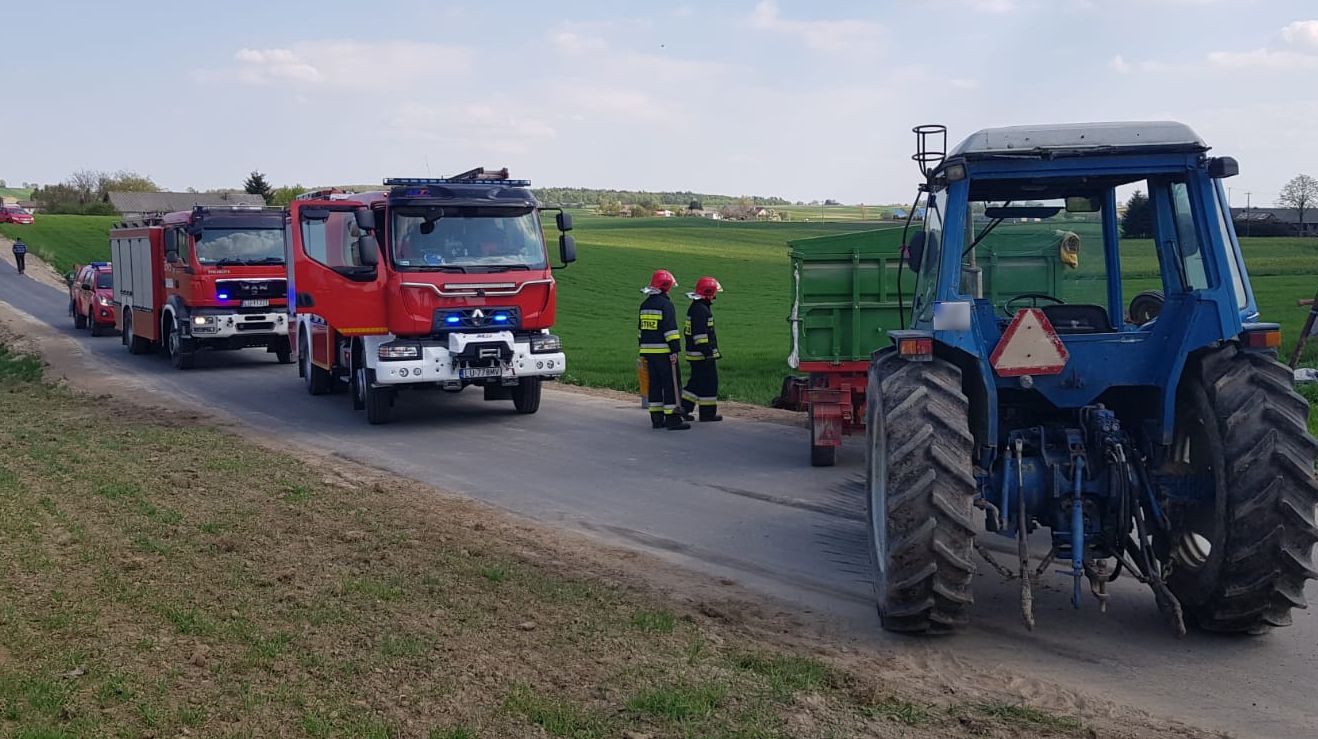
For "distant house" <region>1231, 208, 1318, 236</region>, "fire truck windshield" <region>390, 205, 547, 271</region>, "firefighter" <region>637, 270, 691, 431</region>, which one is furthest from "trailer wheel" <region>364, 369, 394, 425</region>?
"distant house" <region>1231, 208, 1318, 236</region>

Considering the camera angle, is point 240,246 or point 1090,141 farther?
point 240,246

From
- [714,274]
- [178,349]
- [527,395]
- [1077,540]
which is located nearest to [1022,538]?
[1077,540]

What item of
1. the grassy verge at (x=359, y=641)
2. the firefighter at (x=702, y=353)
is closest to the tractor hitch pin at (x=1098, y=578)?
the grassy verge at (x=359, y=641)

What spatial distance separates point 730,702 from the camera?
5.54 meters

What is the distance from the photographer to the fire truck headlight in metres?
15.1

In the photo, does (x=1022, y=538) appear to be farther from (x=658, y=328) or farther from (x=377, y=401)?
(x=377, y=401)

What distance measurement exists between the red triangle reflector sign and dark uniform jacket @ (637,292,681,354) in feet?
27.2

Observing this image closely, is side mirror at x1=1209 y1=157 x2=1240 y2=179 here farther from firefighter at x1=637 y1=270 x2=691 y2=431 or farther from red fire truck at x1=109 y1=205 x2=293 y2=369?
red fire truck at x1=109 y1=205 x2=293 y2=369

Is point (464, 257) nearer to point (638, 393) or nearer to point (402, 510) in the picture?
point (638, 393)

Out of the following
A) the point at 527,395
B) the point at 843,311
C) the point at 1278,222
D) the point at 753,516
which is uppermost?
the point at 1278,222

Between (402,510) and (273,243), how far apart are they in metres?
14.7

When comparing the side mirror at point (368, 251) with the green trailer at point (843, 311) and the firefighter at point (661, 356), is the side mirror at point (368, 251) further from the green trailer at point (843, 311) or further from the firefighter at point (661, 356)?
the green trailer at point (843, 311)

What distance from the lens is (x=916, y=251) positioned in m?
7.98

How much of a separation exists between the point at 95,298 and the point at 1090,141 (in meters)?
29.2
